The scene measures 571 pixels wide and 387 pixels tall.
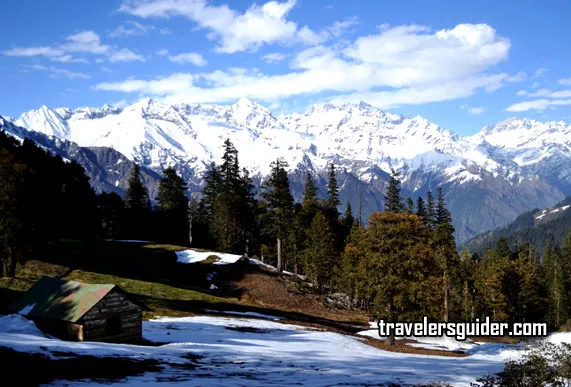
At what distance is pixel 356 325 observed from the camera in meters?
50.8

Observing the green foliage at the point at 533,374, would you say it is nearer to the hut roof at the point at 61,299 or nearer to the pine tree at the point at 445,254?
the hut roof at the point at 61,299

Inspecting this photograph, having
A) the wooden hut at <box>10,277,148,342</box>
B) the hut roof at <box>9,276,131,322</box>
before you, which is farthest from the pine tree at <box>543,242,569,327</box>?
the hut roof at <box>9,276,131,322</box>

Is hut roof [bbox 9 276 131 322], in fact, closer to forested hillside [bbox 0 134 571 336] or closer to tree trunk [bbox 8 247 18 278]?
tree trunk [bbox 8 247 18 278]

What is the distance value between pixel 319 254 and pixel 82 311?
44.9 metres

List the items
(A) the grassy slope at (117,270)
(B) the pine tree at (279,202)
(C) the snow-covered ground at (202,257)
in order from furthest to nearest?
(B) the pine tree at (279,202) → (C) the snow-covered ground at (202,257) → (A) the grassy slope at (117,270)

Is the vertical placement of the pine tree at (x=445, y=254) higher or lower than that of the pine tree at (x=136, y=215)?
lower

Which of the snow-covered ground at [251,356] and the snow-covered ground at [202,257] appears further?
the snow-covered ground at [202,257]

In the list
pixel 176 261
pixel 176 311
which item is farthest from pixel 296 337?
pixel 176 261

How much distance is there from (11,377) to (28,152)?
6728 cm

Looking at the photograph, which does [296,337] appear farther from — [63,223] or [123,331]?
[63,223]

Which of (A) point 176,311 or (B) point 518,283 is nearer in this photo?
(A) point 176,311

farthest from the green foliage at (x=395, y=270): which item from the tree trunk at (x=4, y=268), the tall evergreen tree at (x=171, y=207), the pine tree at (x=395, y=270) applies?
the tall evergreen tree at (x=171, y=207)

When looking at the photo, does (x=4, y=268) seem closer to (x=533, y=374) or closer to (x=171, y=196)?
(x=533, y=374)

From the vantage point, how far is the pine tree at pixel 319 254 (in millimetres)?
65438
